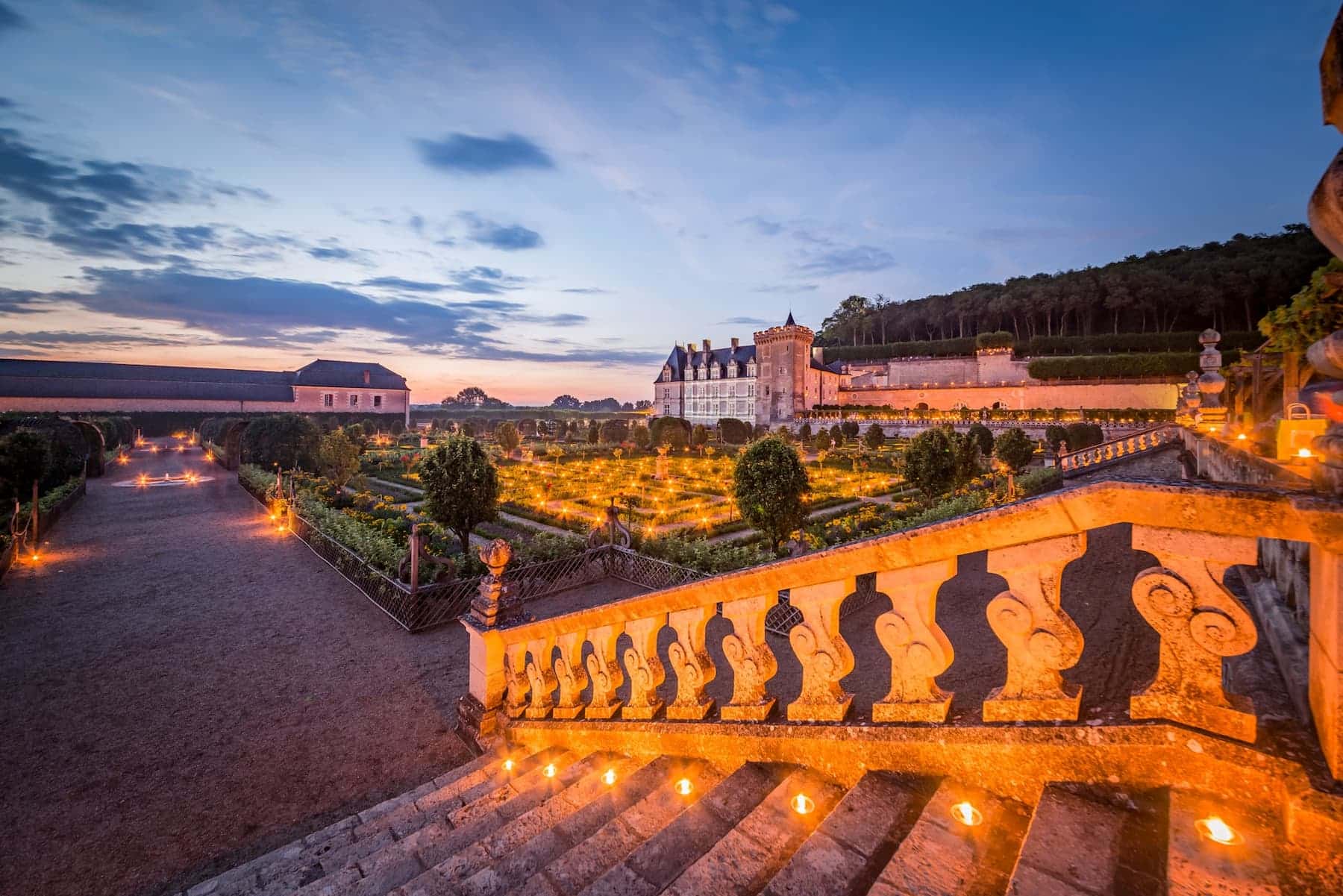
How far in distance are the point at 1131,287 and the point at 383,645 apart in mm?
91378

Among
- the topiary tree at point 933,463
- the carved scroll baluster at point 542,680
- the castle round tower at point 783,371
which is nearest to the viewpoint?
the carved scroll baluster at point 542,680

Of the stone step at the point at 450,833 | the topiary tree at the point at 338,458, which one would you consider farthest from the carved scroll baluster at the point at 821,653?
the topiary tree at the point at 338,458

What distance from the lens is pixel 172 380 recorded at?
216ft

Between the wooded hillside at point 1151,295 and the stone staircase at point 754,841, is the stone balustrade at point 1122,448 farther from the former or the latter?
the wooded hillside at point 1151,295

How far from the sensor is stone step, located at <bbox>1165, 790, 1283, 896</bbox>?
1.48m

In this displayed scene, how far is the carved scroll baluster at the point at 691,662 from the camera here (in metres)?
3.21

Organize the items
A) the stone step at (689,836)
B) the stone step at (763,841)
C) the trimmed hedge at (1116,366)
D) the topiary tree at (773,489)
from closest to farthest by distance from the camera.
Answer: the stone step at (763,841)
the stone step at (689,836)
the topiary tree at (773,489)
the trimmed hedge at (1116,366)

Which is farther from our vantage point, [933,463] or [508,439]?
[508,439]

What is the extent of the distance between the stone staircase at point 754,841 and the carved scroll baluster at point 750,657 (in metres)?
0.30

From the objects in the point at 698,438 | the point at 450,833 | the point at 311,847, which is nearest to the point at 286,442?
the point at 311,847

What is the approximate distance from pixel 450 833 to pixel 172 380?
85.0 meters

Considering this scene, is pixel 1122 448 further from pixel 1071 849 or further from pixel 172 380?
pixel 172 380

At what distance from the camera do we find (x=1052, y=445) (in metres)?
33.4

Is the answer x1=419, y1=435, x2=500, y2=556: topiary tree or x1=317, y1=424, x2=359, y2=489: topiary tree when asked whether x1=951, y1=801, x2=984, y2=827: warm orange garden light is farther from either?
x1=317, y1=424, x2=359, y2=489: topiary tree
